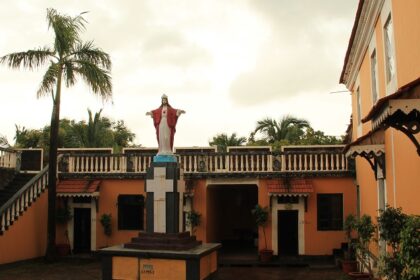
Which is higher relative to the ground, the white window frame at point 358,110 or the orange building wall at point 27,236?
the white window frame at point 358,110

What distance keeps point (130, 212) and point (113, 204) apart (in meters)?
0.71

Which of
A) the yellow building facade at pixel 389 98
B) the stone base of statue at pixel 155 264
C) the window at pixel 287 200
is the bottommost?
the stone base of statue at pixel 155 264

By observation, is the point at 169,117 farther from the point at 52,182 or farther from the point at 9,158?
the point at 9,158

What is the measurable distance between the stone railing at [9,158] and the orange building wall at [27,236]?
1969 mm

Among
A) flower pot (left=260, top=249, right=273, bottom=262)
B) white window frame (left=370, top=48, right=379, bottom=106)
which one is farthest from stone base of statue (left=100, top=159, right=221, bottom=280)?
white window frame (left=370, top=48, right=379, bottom=106)

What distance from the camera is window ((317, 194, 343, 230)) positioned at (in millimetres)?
17141

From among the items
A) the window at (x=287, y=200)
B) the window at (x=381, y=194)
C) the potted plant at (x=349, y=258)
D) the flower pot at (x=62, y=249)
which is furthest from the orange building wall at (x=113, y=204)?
the window at (x=381, y=194)

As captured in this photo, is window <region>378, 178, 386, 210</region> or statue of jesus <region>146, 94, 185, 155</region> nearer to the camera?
window <region>378, 178, 386, 210</region>

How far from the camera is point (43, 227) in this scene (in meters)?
17.7

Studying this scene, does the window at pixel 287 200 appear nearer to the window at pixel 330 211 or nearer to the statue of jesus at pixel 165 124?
the window at pixel 330 211

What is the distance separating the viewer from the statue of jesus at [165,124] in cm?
1258

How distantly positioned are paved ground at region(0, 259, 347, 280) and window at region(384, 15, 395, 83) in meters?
6.35

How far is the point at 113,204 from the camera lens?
1825 centimetres

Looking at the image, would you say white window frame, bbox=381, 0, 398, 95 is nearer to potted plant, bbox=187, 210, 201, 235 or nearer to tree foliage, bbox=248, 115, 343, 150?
potted plant, bbox=187, 210, 201, 235
